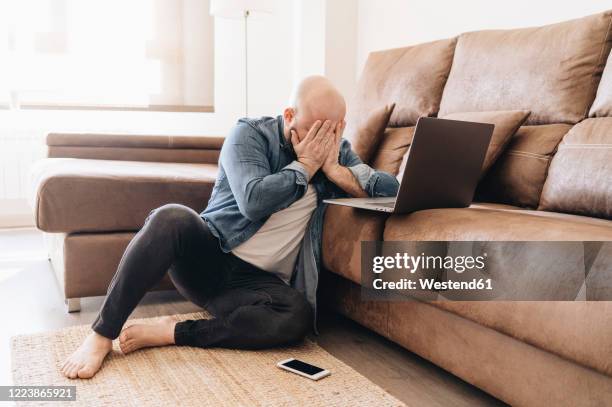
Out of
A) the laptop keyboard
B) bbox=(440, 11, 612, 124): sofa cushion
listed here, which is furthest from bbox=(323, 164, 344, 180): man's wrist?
bbox=(440, 11, 612, 124): sofa cushion

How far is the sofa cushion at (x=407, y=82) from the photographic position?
2.28 metres

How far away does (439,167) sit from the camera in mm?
1388

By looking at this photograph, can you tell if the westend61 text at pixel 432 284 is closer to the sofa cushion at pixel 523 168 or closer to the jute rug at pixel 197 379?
the jute rug at pixel 197 379

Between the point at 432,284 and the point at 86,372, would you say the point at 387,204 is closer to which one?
the point at 432,284

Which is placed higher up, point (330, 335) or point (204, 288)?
point (204, 288)

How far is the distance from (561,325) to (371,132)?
134 centimetres

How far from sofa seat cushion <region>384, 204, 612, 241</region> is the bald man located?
270 millimetres

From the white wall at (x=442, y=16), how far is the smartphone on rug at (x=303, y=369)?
1.77 meters

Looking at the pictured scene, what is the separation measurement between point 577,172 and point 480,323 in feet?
2.13

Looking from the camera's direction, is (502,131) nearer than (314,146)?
No

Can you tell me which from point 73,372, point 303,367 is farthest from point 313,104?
point 73,372

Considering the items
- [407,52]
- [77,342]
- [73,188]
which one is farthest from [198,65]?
[77,342]

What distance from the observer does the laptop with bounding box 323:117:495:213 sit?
1312 millimetres

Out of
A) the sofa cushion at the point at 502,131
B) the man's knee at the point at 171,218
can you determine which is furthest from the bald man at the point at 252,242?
the sofa cushion at the point at 502,131
